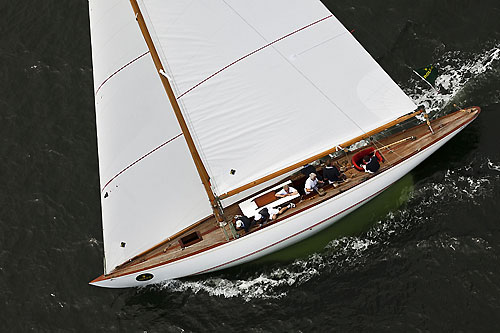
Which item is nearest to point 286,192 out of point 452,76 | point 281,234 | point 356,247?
point 281,234

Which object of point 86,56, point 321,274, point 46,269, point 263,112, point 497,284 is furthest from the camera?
point 86,56

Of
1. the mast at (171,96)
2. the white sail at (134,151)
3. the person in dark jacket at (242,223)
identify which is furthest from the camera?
the white sail at (134,151)

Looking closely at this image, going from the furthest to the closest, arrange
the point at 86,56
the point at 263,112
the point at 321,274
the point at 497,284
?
the point at 86,56
the point at 321,274
the point at 497,284
the point at 263,112

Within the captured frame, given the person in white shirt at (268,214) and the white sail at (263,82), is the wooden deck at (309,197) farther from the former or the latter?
the white sail at (263,82)

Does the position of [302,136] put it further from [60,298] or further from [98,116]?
[60,298]

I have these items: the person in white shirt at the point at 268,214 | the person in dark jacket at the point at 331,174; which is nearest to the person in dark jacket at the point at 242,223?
the person in white shirt at the point at 268,214

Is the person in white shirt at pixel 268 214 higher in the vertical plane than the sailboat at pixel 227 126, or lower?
lower

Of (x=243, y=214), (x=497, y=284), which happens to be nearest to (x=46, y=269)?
(x=243, y=214)
